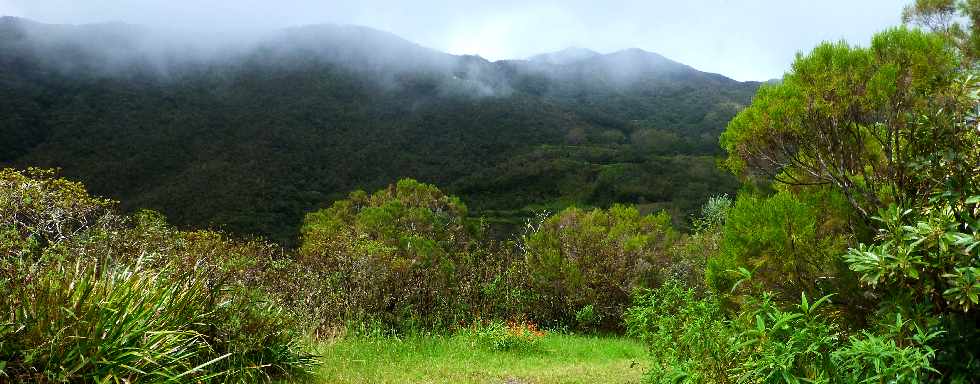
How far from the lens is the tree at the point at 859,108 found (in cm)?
468

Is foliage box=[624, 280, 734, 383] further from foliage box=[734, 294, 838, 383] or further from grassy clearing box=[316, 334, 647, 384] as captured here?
grassy clearing box=[316, 334, 647, 384]

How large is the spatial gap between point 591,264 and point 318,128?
74.7m

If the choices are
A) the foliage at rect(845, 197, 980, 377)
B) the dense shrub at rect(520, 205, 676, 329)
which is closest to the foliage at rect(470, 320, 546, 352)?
the dense shrub at rect(520, 205, 676, 329)

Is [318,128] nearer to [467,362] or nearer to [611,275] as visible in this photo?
[611,275]

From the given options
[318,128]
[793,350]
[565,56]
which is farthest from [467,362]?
[565,56]

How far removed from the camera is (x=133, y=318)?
4.62 meters

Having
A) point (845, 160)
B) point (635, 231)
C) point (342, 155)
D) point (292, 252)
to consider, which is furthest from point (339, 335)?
point (342, 155)

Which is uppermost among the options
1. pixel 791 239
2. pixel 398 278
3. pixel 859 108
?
pixel 859 108

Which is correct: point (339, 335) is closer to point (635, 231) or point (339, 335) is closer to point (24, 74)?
point (635, 231)

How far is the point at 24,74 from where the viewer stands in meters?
77.1

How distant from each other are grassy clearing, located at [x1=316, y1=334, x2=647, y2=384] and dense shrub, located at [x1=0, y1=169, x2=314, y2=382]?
850 millimetres

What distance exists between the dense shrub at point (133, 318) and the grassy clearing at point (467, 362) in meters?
0.85

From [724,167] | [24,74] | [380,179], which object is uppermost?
[724,167]

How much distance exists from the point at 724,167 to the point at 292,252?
800 centimetres
